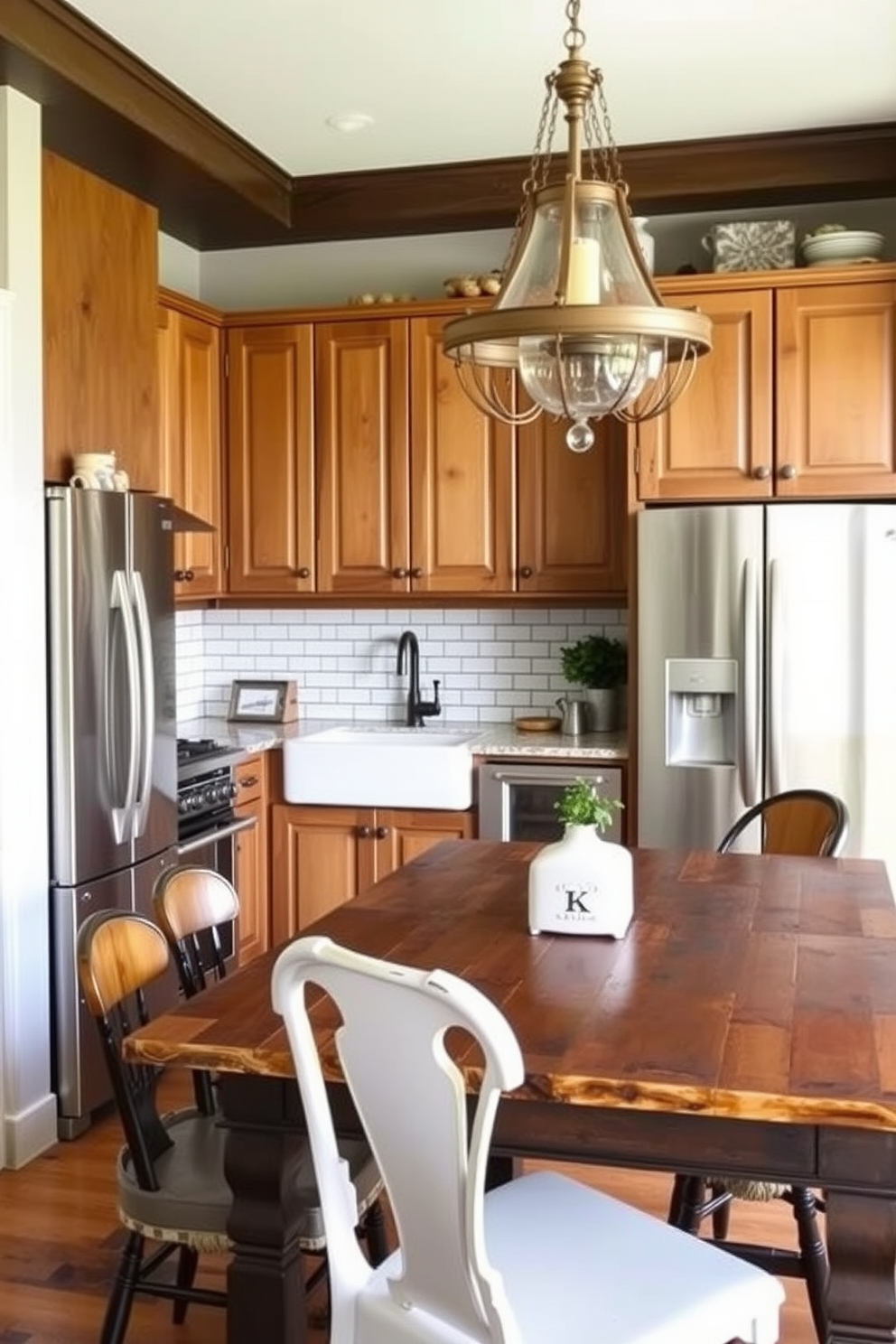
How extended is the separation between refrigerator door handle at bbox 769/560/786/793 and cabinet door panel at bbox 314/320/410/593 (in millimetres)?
1353

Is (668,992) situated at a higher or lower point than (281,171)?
lower

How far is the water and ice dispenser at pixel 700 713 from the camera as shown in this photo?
4.18 metres

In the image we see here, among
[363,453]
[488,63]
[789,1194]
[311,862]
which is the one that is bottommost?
[789,1194]

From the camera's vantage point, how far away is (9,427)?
340 cm

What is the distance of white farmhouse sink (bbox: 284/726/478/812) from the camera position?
4516 millimetres

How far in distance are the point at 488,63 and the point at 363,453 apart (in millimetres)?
1515

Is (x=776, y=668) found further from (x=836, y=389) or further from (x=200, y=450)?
(x=200, y=450)

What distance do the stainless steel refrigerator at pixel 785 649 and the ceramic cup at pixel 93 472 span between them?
1.61 metres

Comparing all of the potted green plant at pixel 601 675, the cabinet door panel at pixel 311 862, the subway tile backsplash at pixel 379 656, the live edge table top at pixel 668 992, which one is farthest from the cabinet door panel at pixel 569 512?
the live edge table top at pixel 668 992

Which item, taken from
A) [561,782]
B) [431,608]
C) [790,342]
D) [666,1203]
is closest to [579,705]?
[561,782]

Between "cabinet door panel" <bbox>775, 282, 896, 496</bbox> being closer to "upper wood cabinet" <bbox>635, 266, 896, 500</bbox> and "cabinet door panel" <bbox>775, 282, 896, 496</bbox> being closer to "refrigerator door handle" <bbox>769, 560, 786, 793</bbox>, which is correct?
"upper wood cabinet" <bbox>635, 266, 896, 500</bbox>

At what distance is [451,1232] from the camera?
1588 millimetres

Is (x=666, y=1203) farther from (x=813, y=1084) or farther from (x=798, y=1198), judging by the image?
(x=813, y=1084)

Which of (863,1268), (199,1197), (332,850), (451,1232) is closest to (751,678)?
(332,850)
